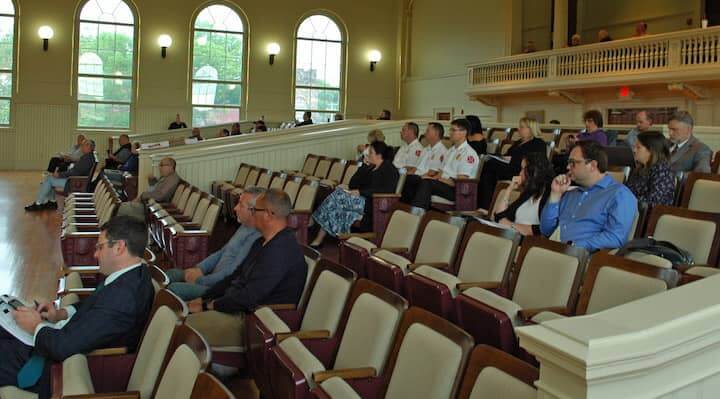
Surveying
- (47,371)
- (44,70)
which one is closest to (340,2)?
(44,70)

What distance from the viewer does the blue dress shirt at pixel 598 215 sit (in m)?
3.56

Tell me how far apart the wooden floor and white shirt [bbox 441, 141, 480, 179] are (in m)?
3.58

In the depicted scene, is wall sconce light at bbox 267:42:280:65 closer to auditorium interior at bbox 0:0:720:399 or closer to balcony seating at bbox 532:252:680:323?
auditorium interior at bbox 0:0:720:399

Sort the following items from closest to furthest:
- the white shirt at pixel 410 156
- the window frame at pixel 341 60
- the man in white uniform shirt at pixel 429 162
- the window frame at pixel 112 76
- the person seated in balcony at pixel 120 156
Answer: the man in white uniform shirt at pixel 429 162, the white shirt at pixel 410 156, the person seated in balcony at pixel 120 156, the window frame at pixel 112 76, the window frame at pixel 341 60

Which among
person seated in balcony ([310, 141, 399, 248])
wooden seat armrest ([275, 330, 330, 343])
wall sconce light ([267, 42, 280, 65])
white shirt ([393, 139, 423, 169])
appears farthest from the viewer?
wall sconce light ([267, 42, 280, 65])

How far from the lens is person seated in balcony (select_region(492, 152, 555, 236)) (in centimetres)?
432

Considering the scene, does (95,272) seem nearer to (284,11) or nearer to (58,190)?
(58,190)

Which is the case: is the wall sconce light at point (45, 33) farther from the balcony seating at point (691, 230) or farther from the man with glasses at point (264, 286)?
the balcony seating at point (691, 230)

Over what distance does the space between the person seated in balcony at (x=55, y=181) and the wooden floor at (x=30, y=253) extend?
260mm

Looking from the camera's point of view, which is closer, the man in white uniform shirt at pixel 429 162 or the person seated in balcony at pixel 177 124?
the man in white uniform shirt at pixel 429 162

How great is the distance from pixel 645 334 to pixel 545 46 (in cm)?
1469

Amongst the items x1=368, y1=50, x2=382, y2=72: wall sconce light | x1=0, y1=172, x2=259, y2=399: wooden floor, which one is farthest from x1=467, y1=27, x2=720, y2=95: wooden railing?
x1=0, y1=172, x2=259, y2=399: wooden floor

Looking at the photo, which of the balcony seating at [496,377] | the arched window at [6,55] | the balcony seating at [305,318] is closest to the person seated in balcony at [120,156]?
the arched window at [6,55]

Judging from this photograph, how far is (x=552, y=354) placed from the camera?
149cm
